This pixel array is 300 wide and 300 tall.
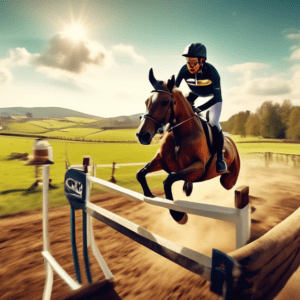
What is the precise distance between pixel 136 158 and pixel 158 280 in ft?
40.0

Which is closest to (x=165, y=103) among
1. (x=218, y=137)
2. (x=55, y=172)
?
(x=218, y=137)

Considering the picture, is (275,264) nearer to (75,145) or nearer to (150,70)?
(150,70)

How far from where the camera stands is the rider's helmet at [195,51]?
182cm

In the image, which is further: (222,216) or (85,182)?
(85,182)

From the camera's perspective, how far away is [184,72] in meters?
2.11

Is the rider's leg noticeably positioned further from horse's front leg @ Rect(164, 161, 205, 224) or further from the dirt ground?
the dirt ground

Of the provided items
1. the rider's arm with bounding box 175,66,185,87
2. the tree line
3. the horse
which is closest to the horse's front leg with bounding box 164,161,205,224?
the horse

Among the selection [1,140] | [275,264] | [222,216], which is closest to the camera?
[275,264]

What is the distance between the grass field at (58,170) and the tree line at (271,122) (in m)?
3.38

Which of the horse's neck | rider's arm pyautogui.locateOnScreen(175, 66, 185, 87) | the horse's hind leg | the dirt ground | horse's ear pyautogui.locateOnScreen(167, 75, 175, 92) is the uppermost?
rider's arm pyautogui.locateOnScreen(175, 66, 185, 87)

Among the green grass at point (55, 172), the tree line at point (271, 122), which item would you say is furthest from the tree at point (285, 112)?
the green grass at point (55, 172)

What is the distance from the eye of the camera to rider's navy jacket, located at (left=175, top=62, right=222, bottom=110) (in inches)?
77.9

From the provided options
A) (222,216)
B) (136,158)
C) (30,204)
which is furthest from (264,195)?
(136,158)

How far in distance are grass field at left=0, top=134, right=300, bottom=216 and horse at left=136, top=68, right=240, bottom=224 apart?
2.56 ft
